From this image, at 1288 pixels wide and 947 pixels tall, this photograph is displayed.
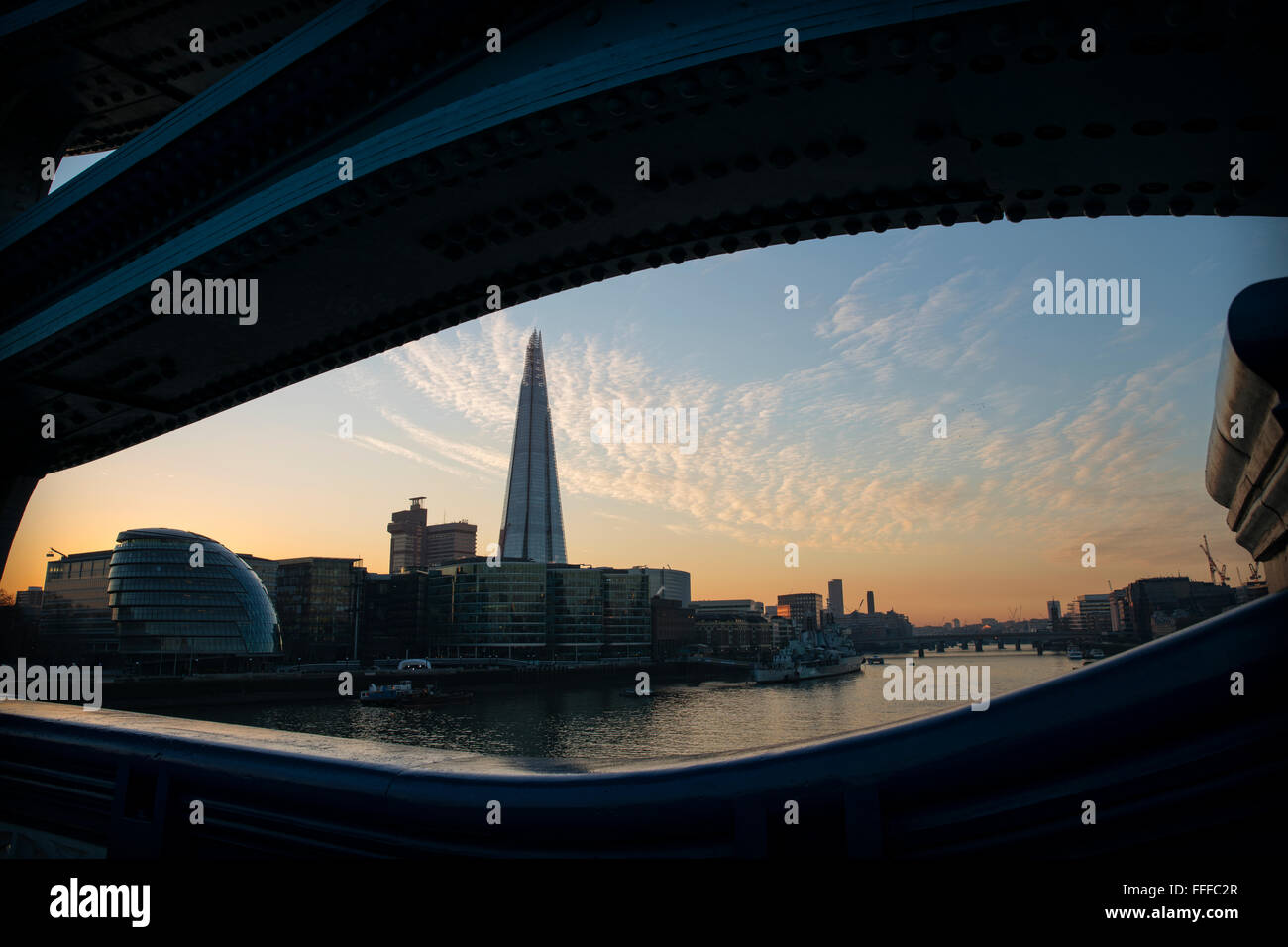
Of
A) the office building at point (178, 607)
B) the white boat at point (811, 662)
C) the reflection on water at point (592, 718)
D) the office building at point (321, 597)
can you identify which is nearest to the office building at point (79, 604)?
the office building at point (178, 607)

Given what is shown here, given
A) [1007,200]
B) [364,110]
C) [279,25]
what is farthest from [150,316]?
[1007,200]

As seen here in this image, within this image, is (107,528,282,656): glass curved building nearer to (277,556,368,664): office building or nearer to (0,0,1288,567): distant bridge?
(277,556,368,664): office building

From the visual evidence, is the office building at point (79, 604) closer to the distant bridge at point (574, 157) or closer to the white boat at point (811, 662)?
the white boat at point (811, 662)

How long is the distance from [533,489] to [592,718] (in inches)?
4790

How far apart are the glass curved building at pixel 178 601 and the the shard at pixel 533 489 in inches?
3335

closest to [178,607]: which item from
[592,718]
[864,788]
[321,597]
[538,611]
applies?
[321,597]

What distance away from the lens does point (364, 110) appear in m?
5.86

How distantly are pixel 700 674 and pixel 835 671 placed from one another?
17117 millimetres

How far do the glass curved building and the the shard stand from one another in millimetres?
84699

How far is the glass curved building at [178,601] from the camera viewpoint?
71.7 meters

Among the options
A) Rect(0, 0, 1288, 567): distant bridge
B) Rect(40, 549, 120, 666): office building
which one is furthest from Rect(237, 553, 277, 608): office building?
Rect(0, 0, 1288, 567): distant bridge

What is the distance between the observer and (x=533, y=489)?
166500 mm

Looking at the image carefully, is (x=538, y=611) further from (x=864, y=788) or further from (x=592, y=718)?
(x=864, y=788)
